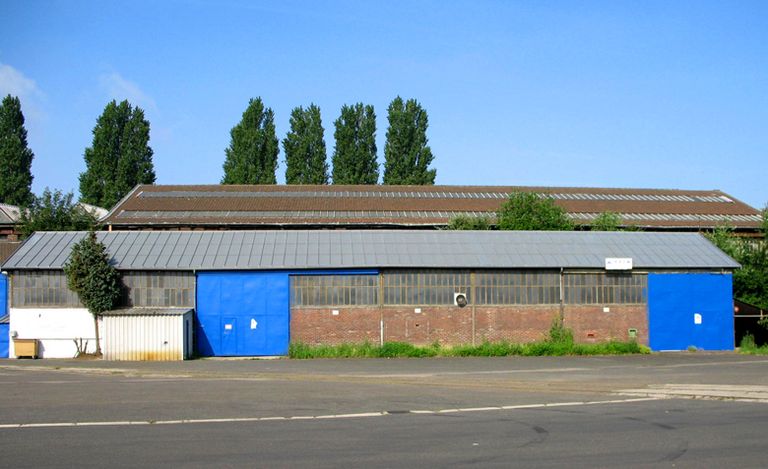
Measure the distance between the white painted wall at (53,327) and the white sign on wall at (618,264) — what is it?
24.4m

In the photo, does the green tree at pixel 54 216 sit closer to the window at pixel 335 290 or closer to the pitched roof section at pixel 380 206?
the pitched roof section at pixel 380 206

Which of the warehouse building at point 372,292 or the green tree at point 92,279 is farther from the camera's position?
the warehouse building at point 372,292

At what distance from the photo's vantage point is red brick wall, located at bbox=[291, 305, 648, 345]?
36.8 metres

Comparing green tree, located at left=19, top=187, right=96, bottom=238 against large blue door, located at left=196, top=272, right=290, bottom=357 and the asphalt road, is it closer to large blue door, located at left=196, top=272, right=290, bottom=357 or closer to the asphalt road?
large blue door, located at left=196, top=272, right=290, bottom=357

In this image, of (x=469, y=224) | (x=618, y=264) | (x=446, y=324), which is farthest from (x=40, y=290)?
(x=618, y=264)

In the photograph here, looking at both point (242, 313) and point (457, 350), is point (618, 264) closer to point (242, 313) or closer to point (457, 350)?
point (457, 350)

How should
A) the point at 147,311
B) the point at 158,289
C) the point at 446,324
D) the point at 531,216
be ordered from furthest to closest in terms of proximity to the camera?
the point at 531,216, the point at 446,324, the point at 158,289, the point at 147,311

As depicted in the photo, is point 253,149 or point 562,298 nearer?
point 562,298

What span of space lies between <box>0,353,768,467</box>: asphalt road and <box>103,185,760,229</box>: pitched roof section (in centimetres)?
2928

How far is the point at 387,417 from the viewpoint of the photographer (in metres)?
16.6

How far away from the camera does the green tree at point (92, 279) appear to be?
116 ft

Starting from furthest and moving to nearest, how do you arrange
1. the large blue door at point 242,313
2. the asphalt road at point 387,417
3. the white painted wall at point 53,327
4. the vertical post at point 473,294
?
the vertical post at point 473,294 < the large blue door at point 242,313 < the white painted wall at point 53,327 < the asphalt road at point 387,417

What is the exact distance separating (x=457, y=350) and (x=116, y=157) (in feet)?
177

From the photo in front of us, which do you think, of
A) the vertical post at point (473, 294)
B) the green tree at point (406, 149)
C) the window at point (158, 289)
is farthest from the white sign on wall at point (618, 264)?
the green tree at point (406, 149)
